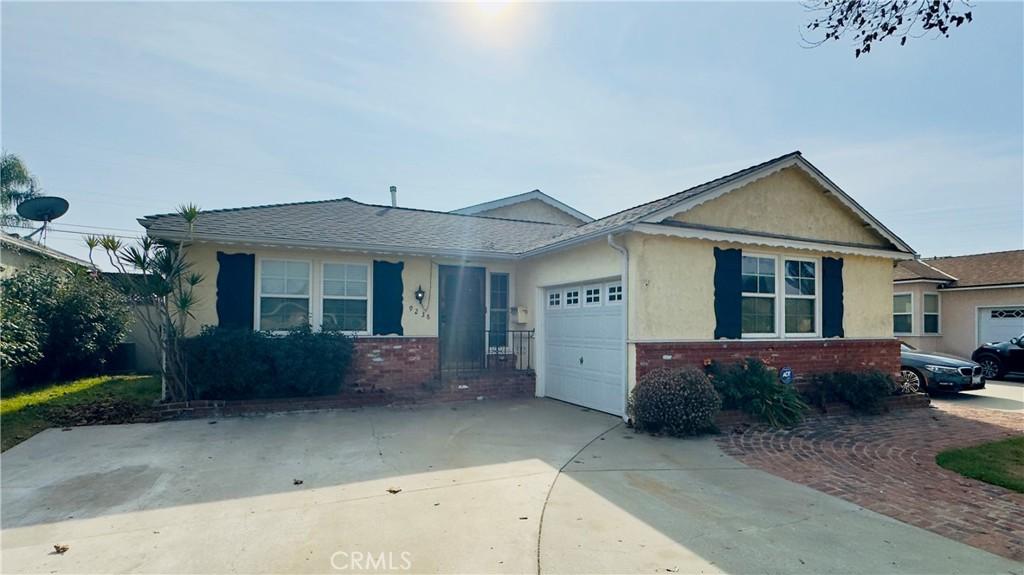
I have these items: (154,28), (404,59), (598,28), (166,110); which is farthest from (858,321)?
(166,110)

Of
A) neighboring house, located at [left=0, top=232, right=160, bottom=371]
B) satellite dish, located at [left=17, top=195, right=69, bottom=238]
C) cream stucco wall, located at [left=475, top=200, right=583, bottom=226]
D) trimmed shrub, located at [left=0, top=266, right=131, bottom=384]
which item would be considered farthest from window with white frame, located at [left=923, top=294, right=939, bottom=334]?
satellite dish, located at [left=17, top=195, right=69, bottom=238]

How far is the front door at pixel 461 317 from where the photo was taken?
36.1 feet

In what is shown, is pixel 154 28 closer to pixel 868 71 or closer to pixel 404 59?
pixel 404 59

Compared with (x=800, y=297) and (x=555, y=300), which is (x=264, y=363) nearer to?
(x=555, y=300)

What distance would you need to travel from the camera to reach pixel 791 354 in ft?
31.6

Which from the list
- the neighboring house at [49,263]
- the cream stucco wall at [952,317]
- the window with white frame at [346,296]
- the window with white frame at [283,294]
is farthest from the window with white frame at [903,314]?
the neighboring house at [49,263]

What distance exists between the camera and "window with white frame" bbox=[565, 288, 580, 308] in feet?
32.9

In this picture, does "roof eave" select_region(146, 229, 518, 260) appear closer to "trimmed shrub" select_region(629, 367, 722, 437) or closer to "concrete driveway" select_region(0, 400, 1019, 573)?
"concrete driveway" select_region(0, 400, 1019, 573)

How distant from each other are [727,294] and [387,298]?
6.50 m

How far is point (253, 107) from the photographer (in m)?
9.34

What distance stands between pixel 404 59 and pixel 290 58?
5.94 feet

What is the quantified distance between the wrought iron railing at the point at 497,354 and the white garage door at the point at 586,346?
0.64 metres

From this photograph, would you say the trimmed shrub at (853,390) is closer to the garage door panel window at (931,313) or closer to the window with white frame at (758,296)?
the window with white frame at (758,296)

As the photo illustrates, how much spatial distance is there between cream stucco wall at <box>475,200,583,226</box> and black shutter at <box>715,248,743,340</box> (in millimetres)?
Result: 10982
